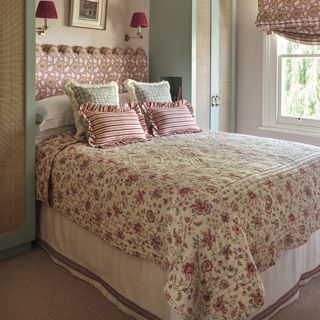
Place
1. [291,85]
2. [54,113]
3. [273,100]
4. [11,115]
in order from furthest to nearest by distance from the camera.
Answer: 1. [273,100]
2. [291,85]
3. [54,113]
4. [11,115]

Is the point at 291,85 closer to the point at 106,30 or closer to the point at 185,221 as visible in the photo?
the point at 106,30

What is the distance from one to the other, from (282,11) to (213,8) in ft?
Result: 2.31

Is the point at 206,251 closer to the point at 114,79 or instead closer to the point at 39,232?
the point at 39,232

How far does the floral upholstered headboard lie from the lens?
10.8 ft

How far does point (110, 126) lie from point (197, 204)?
4.09 feet

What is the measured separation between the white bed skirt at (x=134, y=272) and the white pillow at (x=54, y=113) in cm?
62

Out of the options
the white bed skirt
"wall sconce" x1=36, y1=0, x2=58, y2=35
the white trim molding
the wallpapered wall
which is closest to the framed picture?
the wallpapered wall

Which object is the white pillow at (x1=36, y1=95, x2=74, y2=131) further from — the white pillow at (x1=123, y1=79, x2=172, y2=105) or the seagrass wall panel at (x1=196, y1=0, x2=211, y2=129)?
the seagrass wall panel at (x1=196, y1=0, x2=211, y2=129)

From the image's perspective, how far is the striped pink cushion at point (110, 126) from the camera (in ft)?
9.04

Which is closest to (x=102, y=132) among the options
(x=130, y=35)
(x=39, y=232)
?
(x=39, y=232)

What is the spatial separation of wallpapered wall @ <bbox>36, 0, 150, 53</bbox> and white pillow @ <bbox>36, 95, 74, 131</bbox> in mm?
691

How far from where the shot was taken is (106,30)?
3.79 m

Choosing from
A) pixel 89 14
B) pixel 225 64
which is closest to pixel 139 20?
pixel 89 14

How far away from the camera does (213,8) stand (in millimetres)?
3887
